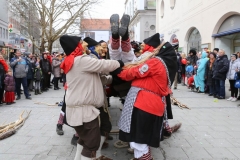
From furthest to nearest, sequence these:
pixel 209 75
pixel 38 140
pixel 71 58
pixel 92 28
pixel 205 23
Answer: pixel 92 28
pixel 205 23
pixel 209 75
pixel 38 140
pixel 71 58

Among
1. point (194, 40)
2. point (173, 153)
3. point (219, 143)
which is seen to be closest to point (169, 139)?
point (173, 153)

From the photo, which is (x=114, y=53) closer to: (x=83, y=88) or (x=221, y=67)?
(x=83, y=88)

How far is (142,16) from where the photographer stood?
39438mm

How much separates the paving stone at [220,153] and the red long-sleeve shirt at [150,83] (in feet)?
4.75

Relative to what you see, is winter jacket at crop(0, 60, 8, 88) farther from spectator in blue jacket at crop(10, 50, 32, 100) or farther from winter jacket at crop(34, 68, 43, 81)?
winter jacket at crop(34, 68, 43, 81)

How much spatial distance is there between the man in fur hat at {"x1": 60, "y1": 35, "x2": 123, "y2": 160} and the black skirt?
46 centimetres

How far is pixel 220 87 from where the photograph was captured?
9047 mm

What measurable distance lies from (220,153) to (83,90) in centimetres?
249

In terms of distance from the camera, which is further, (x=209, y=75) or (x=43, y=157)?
(x=209, y=75)

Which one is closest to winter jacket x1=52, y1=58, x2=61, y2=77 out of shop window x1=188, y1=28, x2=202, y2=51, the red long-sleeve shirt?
the red long-sleeve shirt

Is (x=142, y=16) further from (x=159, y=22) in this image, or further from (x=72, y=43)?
(x=72, y=43)

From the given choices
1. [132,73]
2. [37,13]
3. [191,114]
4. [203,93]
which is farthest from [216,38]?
[37,13]

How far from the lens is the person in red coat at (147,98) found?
2.93m

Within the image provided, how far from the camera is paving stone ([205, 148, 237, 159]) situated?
371 centimetres
